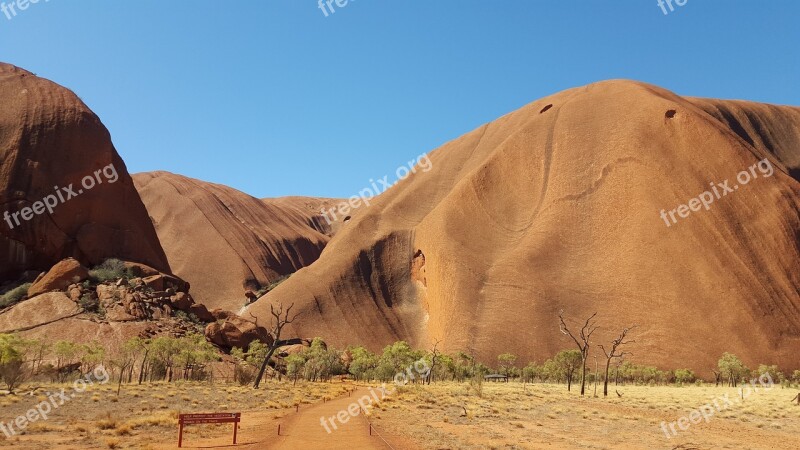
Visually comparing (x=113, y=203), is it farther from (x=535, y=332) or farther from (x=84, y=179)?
(x=535, y=332)

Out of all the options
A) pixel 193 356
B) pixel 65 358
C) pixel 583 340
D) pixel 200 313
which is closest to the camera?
pixel 65 358

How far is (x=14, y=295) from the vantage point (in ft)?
176

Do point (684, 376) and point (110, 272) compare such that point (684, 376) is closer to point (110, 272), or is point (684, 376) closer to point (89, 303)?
point (89, 303)

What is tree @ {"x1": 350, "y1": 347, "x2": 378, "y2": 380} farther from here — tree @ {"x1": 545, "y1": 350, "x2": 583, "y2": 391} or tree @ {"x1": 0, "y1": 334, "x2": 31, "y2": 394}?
tree @ {"x1": 0, "y1": 334, "x2": 31, "y2": 394}

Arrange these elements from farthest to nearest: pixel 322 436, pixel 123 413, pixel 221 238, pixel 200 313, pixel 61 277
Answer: pixel 221 238 → pixel 200 313 → pixel 61 277 → pixel 123 413 → pixel 322 436

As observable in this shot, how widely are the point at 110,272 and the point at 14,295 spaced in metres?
8.99

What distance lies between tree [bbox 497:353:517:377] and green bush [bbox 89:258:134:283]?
49.4 meters

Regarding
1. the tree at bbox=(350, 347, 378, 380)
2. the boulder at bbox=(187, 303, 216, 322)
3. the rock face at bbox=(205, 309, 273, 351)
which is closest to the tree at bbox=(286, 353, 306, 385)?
the rock face at bbox=(205, 309, 273, 351)

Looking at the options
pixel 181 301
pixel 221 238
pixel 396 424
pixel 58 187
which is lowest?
pixel 396 424

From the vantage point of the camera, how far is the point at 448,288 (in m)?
88.1

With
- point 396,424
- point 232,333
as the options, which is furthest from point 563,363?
point 396,424

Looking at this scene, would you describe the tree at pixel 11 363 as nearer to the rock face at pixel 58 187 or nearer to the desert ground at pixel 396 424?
the desert ground at pixel 396 424

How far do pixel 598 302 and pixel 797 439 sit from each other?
189ft

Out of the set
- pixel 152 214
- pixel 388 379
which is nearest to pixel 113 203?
pixel 388 379
